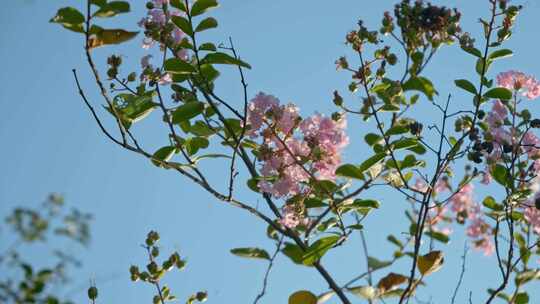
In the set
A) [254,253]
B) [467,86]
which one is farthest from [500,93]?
[254,253]

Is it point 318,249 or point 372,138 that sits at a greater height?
point 372,138

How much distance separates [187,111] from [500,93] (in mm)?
827

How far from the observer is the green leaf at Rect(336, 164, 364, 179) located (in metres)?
1.70

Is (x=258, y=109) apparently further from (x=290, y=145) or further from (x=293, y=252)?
(x=293, y=252)

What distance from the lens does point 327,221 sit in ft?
5.87

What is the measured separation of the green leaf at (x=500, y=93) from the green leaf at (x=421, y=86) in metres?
0.20

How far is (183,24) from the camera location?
5.63ft

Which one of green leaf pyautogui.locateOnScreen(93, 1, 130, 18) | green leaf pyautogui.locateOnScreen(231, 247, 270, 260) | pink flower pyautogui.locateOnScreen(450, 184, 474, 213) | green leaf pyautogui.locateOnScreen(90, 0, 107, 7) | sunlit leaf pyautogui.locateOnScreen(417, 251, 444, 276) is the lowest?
sunlit leaf pyautogui.locateOnScreen(417, 251, 444, 276)

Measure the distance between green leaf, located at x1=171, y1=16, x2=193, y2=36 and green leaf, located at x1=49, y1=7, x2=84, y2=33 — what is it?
0.24 meters

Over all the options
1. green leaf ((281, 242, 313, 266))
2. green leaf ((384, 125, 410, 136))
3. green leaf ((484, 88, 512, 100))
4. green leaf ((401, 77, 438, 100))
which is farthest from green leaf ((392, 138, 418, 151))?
green leaf ((281, 242, 313, 266))

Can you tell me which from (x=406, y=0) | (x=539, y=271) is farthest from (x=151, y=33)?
(x=539, y=271)

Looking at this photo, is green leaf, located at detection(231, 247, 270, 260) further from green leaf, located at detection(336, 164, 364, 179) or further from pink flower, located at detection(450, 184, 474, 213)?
pink flower, located at detection(450, 184, 474, 213)

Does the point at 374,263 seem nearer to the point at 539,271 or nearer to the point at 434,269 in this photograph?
the point at 434,269

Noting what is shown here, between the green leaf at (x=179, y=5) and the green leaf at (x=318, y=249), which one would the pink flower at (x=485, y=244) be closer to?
the green leaf at (x=318, y=249)
